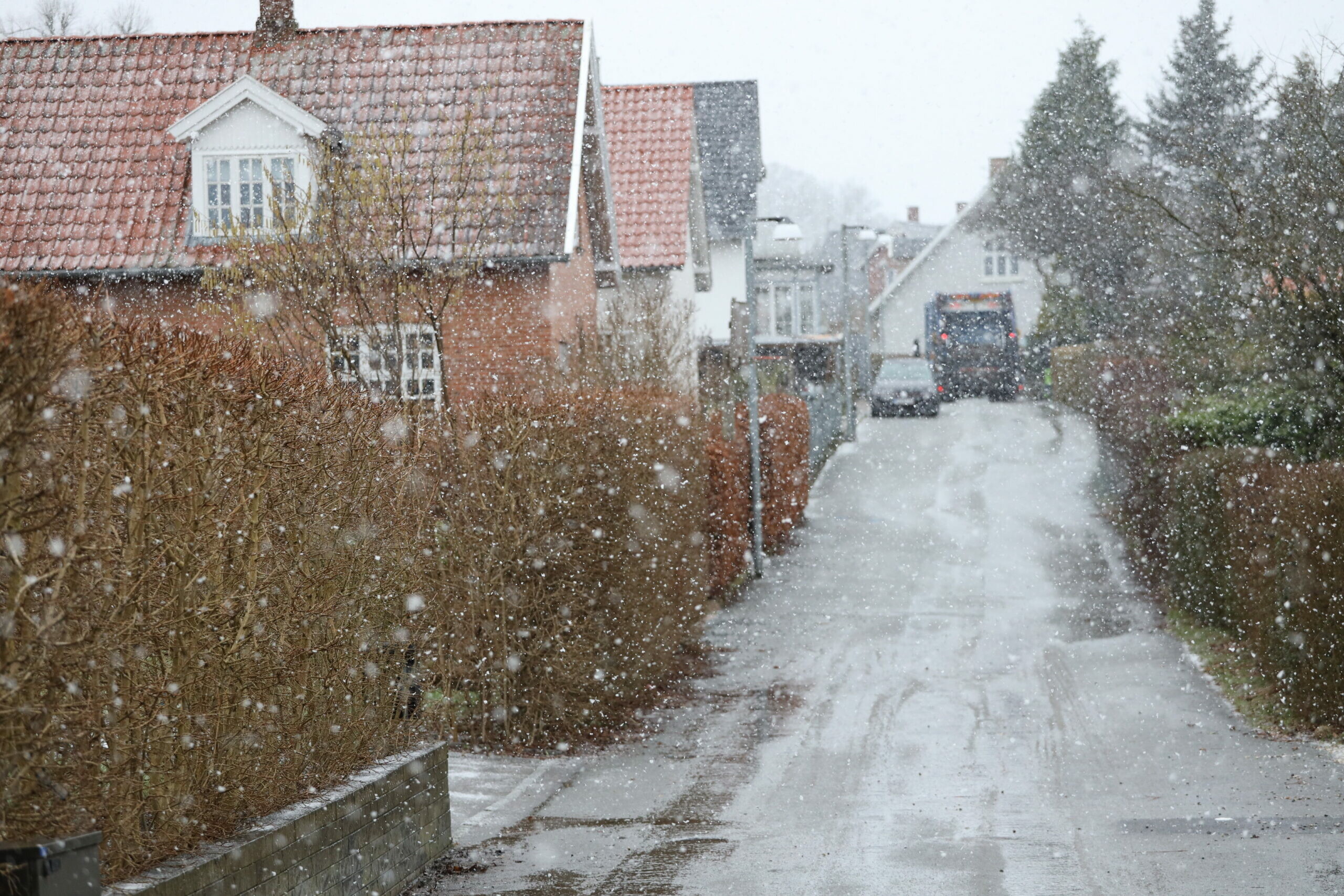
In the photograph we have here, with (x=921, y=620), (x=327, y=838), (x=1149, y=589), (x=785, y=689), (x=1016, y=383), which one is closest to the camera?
(x=327, y=838)

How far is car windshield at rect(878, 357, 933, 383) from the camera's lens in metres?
42.2

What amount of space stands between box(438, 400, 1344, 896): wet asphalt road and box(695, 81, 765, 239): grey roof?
2141cm

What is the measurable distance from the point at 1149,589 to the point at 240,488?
14.8 meters

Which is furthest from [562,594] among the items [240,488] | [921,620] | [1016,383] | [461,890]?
[1016,383]

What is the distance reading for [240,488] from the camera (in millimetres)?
5434

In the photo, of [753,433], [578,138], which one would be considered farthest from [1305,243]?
[578,138]

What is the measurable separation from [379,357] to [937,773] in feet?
20.5

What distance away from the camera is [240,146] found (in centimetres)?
1902

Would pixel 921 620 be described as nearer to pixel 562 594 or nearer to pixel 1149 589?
pixel 1149 589

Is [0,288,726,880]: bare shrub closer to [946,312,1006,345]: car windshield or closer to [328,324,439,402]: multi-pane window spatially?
[328,324,439,402]: multi-pane window

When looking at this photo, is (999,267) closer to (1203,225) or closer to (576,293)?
(576,293)

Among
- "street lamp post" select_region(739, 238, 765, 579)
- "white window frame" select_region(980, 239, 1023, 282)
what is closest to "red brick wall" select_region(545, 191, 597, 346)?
"street lamp post" select_region(739, 238, 765, 579)

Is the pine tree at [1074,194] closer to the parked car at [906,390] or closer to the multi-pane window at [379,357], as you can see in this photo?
the parked car at [906,390]

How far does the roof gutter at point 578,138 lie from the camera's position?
728 inches
